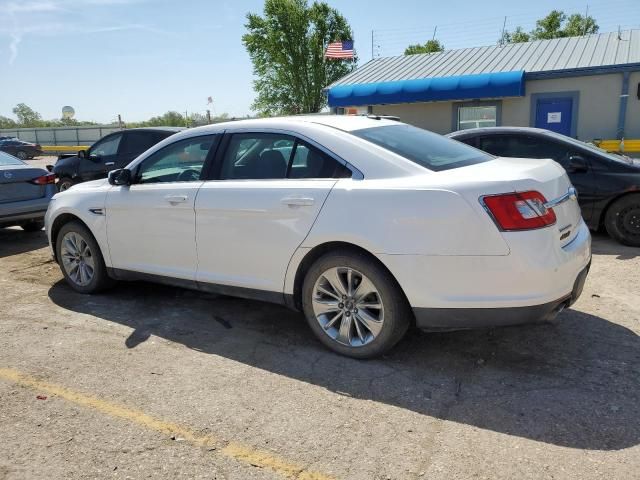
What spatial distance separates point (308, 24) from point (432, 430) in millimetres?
43978

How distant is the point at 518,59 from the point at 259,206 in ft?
51.5

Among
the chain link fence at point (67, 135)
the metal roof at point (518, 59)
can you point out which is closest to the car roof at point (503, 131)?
the metal roof at point (518, 59)

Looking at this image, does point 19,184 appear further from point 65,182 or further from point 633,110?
point 633,110

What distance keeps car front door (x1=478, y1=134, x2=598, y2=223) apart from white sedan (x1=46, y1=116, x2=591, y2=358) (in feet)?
10.7

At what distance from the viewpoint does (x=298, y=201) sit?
3691 millimetres

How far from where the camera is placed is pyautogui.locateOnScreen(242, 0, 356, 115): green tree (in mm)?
41812

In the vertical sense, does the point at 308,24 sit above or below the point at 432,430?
above

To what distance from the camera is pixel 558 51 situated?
663 inches

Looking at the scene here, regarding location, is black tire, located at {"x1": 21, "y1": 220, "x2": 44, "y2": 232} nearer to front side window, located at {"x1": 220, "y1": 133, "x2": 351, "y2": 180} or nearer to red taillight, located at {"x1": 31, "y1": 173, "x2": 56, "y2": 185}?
red taillight, located at {"x1": 31, "y1": 173, "x2": 56, "y2": 185}

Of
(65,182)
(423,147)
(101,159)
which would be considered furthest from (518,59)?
(423,147)

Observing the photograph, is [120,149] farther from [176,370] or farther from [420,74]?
[420,74]

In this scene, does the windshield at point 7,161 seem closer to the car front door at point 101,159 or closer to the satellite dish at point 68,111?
the car front door at point 101,159

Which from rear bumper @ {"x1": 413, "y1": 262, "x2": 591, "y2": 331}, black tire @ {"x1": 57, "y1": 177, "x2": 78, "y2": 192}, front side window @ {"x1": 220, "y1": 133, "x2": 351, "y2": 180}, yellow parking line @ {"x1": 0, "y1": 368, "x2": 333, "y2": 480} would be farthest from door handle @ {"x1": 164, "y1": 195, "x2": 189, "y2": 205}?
black tire @ {"x1": 57, "y1": 177, "x2": 78, "y2": 192}

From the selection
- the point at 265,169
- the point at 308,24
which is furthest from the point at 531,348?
the point at 308,24
